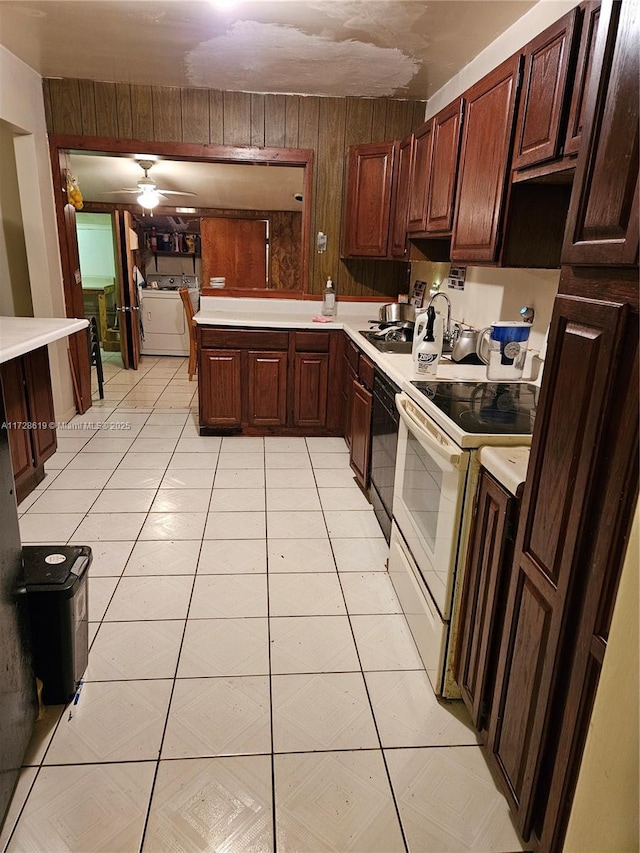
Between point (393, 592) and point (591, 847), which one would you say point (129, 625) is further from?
point (591, 847)

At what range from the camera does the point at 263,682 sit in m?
1.70

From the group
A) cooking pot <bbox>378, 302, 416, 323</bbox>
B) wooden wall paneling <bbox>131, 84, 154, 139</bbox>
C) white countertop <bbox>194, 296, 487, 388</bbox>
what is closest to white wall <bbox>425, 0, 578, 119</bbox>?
cooking pot <bbox>378, 302, 416, 323</bbox>

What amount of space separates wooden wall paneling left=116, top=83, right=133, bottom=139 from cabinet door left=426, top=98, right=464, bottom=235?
223cm

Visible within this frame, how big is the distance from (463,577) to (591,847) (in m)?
0.73

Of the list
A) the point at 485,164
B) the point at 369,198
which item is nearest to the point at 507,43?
the point at 485,164

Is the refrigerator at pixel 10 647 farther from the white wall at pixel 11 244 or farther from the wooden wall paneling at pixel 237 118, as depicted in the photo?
the wooden wall paneling at pixel 237 118

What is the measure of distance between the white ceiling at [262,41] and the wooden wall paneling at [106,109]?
86 mm

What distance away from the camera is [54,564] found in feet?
5.05

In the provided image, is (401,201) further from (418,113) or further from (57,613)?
(57,613)

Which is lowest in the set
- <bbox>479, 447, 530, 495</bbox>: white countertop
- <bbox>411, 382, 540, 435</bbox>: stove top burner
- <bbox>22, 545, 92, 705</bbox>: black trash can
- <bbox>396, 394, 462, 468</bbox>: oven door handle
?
<bbox>22, 545, 92, 705</bbox>: black trash can

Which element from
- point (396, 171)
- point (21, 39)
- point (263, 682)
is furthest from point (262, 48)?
point (263, 682)

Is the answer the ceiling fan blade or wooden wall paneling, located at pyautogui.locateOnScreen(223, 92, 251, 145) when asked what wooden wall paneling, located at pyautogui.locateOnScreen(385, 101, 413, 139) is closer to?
wooden wall paneling, located at pyautogui.locateOnScreen(223, 92, 251, 145)

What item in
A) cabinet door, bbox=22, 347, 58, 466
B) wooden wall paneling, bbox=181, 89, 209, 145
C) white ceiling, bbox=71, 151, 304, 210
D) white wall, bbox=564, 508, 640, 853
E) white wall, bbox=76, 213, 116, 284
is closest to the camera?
white wall, bbox=564, 508, 640, 853

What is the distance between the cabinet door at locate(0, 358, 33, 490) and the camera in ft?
8.50
